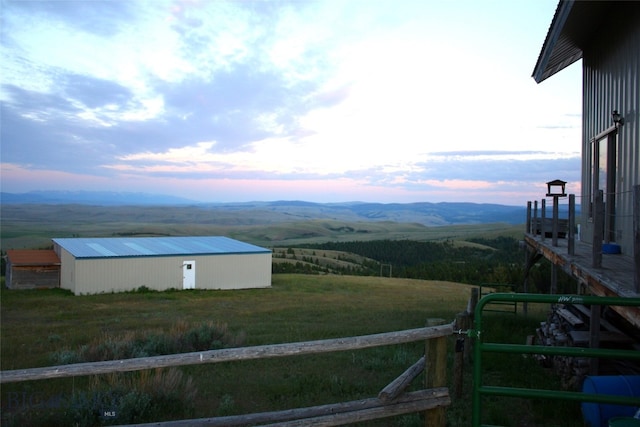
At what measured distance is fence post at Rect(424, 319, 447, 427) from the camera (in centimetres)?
436

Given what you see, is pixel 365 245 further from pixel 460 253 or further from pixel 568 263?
pixel 568 263

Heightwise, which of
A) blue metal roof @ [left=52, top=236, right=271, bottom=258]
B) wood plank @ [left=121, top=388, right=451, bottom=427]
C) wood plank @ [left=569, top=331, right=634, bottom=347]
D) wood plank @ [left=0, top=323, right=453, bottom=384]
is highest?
wood plank @ [left=0, top=323, right=453, bottom=384]

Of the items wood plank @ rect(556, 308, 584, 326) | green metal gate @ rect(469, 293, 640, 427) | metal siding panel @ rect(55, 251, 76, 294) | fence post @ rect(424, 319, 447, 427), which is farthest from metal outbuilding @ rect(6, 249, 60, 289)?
green metal gate @ rect(469, 293, 640, 427)

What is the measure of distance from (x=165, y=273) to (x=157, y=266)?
2.25 feet

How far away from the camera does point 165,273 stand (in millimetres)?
31781

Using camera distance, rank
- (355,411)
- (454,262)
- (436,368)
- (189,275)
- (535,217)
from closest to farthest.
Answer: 1. (355,411)
2. (436,368)
3. (535,217)
4. (189,275)
5. (454,262)

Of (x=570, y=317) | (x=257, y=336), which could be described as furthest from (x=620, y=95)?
(x=257, y=336)

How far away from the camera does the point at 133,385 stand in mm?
6828

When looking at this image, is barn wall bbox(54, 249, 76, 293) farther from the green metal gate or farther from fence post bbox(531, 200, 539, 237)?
the green metal gate

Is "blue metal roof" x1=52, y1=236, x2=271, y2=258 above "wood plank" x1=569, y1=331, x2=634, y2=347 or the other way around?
the other way around

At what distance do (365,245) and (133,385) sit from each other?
8645 cm

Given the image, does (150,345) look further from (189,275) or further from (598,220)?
(189,275)

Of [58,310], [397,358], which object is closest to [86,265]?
[58,310]

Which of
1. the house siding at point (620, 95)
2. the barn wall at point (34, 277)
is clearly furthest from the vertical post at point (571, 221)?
the barn wall at point (34, 277)
